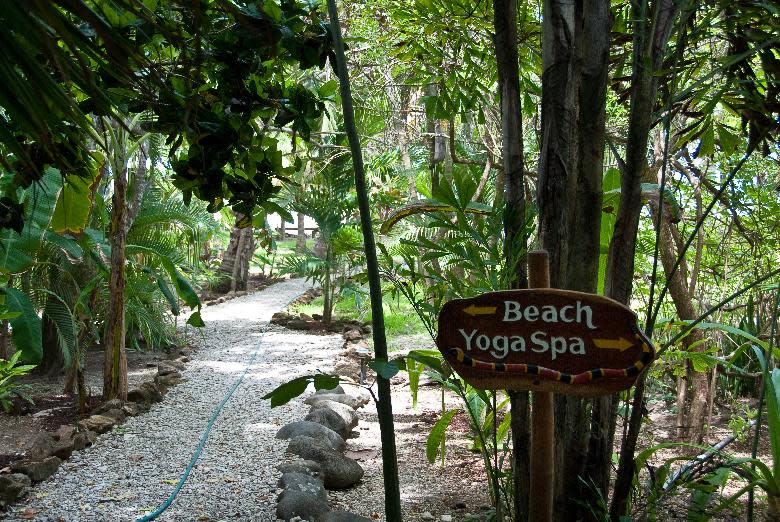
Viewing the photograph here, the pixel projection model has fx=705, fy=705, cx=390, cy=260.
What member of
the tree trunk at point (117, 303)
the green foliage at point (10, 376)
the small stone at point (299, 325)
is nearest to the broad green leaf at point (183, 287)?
the tree trunk at point (117, 303)

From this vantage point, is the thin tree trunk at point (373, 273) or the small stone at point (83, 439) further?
the small stone at point (83, 439)

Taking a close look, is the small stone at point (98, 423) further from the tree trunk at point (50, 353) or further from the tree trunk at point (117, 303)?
the tree trunk at point (50, 353)

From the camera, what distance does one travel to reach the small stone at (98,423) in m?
4.16

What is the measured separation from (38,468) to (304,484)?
130 cm

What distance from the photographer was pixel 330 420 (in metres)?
4.63

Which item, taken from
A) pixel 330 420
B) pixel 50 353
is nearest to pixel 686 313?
pixel 330 420

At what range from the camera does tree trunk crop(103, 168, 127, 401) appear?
4.50 meters

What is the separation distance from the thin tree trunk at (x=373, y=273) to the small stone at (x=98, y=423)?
2.92 metres

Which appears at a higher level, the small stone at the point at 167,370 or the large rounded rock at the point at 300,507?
the small stone at the point at 167,370

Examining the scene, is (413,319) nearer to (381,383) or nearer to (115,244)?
(115,244)

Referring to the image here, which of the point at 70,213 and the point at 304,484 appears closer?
the point at 304,484

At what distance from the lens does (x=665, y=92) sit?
239cm

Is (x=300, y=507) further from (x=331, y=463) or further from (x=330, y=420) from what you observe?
(x=330, y=420)

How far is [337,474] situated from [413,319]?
582 centimetres
